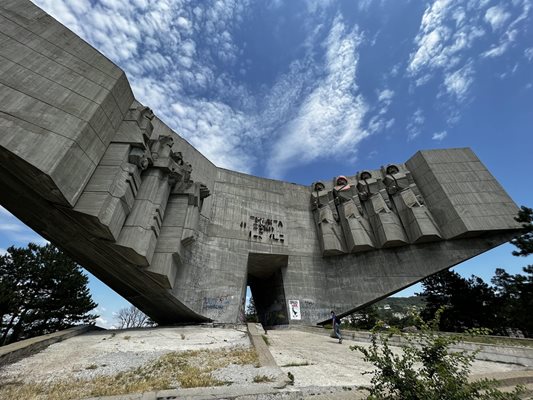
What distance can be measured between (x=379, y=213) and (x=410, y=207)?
2623 mm

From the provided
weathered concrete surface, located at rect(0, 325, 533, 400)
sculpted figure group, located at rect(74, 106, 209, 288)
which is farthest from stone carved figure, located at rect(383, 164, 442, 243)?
sculpted figure group, located at rect(74, 106, 209, 288)

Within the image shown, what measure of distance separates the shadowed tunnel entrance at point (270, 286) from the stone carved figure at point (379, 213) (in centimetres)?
887

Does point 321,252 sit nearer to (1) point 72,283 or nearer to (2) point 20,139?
(2) point 20,139

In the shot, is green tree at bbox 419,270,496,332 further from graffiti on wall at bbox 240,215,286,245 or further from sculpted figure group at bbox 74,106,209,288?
sculpted figure group at bbox 74,106,209,288

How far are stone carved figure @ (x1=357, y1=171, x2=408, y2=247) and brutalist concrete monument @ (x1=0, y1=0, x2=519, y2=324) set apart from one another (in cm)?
12

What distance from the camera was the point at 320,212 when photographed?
2642cm

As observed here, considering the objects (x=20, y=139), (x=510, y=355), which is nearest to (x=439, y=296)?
(x=510, y=355)

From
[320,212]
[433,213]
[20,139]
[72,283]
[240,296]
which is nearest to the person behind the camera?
[20,139]

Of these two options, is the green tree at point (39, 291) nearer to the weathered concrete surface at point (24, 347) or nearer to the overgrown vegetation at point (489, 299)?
the weathered concrete surface at point (24, 347)

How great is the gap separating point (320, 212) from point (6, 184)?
76.4 ft

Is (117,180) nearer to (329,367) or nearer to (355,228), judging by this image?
(329,367)

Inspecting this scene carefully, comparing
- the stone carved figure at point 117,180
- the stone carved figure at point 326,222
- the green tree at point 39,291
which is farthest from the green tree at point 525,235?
the green tree at point 39,291

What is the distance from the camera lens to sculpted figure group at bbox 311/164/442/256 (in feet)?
74.0

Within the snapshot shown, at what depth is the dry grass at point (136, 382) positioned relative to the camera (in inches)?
201
